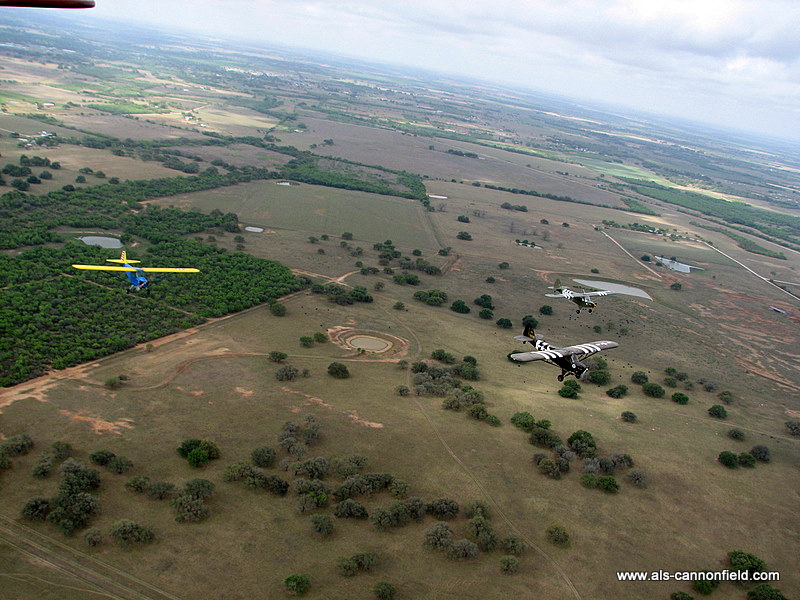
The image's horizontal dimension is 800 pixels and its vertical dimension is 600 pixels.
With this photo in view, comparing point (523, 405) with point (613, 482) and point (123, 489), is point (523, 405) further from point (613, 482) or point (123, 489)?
point (123, 489)

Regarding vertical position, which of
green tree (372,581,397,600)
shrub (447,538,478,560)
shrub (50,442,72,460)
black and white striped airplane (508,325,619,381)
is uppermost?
black and white striped airplane (508,325,619,381)

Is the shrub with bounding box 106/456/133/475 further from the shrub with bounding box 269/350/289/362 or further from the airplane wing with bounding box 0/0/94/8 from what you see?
the airplane wing with bounding box 0/0/94/8

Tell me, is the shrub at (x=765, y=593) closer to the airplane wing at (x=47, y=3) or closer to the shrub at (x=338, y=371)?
the shrub at (x=338, y=371)

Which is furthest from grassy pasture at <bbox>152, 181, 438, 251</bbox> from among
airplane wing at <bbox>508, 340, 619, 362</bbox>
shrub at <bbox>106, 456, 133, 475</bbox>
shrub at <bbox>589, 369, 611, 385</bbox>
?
airplane wing at <bbox>508, 340, 619, 362</bbox>

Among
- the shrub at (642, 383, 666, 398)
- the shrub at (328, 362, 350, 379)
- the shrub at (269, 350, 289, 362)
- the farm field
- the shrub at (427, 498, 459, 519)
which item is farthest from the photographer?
the shrub at (642, 383, 666, 398)

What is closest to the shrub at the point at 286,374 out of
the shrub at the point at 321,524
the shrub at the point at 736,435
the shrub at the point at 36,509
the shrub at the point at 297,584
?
the shrub at the point at 321,524

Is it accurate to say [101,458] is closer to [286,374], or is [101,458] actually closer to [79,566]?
[79,566]
